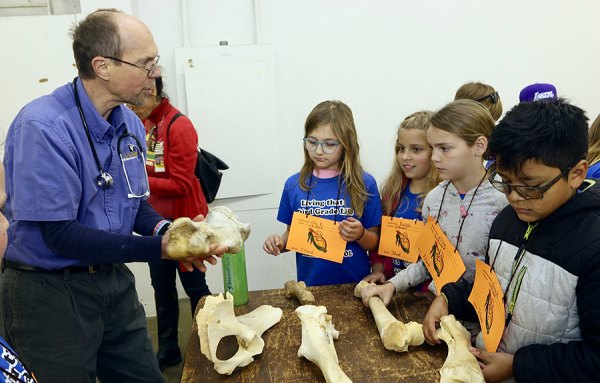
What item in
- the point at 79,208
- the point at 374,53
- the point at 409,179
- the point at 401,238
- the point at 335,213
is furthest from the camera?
the point at 374,53

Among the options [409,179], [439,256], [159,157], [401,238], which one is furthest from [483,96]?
[159,157]

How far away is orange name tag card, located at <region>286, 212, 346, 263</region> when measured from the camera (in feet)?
6.44

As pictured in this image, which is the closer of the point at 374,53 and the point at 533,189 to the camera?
the point at 533,189

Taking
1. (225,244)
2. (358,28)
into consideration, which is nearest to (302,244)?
(225,244)

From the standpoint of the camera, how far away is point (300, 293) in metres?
1.75

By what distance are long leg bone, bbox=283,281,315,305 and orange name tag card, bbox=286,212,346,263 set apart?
0.62ft

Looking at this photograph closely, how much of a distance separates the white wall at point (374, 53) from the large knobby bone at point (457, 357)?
92.2 inches

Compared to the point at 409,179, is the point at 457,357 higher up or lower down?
lower down

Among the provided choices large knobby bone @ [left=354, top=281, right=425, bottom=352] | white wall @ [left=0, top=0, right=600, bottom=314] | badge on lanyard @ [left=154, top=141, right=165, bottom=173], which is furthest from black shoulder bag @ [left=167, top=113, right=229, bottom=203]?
large knobby bone @ [left=354, top=281, right=425, bottom=352]

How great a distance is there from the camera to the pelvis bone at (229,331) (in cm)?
133

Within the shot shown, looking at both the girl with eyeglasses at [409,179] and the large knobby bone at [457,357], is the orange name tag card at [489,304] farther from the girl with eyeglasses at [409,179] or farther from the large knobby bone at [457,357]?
the girl with eyeglasses at [409,179]

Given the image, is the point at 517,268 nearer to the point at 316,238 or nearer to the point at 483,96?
the point at 316,238

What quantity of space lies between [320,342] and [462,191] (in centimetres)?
87

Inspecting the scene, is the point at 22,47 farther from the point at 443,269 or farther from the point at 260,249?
the point at 443,269
